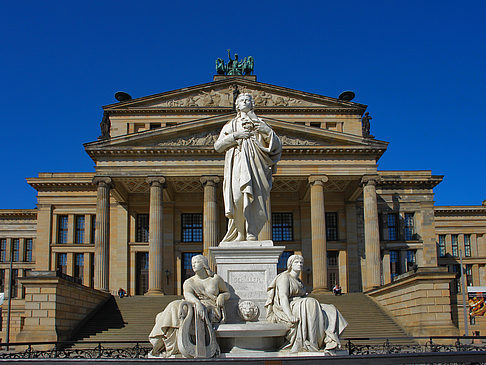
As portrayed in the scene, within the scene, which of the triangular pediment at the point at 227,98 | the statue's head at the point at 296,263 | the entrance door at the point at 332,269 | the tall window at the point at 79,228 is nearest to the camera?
the statue's head at the point at 296,263

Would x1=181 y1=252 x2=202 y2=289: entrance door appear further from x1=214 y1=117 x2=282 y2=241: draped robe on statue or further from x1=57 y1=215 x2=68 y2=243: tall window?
x1=214 y1=117 x2=282 y2=241: draped robe on statue

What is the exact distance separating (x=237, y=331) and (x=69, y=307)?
3170cm

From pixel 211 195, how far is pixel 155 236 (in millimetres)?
5615

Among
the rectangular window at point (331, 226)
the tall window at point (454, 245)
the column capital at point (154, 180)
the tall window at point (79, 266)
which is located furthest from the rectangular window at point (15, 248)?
the tall window at point (454, 245)

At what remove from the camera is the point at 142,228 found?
5706 centimetres

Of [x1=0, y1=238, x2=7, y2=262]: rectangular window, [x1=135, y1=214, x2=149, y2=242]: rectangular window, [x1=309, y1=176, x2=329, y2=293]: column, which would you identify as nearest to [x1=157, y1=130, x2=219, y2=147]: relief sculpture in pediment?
[x1=309, y1=176, x2=329, y2=293]: column

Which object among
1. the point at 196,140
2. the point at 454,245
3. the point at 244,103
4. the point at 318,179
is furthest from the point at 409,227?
the point at 244,103

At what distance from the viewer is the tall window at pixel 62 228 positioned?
59763 millimetres

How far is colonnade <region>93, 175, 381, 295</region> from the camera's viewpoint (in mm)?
47594

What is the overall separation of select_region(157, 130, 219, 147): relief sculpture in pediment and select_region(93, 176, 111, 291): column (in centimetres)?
624

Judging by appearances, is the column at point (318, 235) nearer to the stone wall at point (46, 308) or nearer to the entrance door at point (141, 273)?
the entrance door at point (141, 273)

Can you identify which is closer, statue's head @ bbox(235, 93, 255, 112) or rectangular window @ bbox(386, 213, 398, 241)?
statue's head @ bbox(235, 93, 255, 112)

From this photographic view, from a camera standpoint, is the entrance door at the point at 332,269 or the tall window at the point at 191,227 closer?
the entrance door at the point at 332,269

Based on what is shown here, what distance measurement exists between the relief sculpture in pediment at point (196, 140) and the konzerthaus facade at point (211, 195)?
84 millimetres
